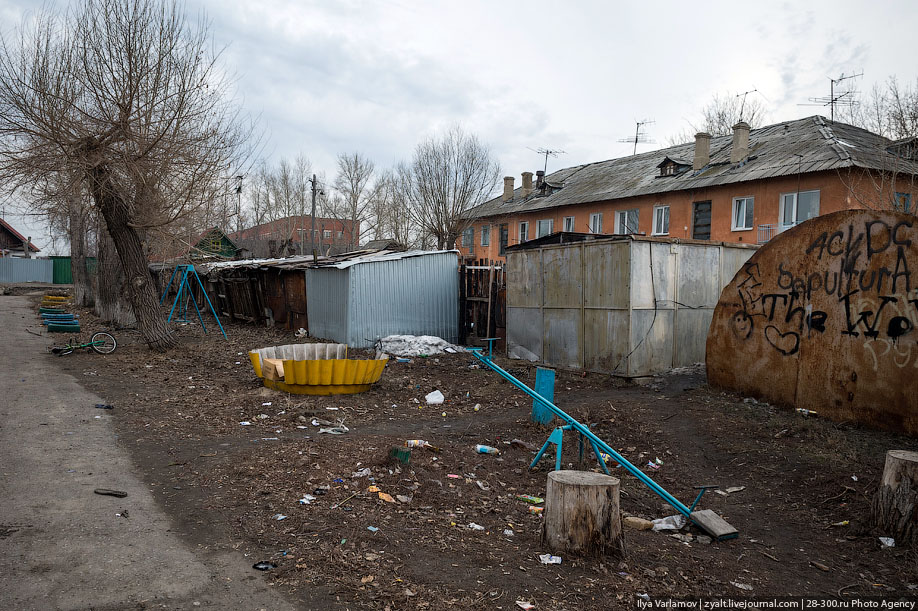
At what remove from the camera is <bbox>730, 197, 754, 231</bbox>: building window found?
67.6 feet

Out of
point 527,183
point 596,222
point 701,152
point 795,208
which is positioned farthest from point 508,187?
point 795,208

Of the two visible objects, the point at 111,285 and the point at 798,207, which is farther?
the point at 798,207

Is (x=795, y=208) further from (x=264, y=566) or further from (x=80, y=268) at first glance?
(x=80, y=268)

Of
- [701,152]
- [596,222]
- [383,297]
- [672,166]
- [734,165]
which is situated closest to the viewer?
[383,297]

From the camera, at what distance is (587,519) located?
13.1 ft

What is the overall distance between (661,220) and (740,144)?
3939mm

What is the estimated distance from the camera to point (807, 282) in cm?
790

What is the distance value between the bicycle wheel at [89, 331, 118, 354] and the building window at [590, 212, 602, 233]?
64.3 ft

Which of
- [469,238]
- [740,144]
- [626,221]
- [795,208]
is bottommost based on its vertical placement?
[469,238]

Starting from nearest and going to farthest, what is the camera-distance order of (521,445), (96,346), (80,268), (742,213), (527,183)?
(521,445) → (96,346) → (742,213) → (80,268) → (527,183)

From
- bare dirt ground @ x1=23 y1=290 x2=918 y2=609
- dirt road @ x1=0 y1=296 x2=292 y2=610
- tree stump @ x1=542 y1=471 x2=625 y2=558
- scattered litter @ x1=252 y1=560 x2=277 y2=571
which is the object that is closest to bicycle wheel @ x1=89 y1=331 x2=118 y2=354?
bare dirt ground @ x1=23 y1=290 x2=918 y2=609

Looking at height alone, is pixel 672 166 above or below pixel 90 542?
above

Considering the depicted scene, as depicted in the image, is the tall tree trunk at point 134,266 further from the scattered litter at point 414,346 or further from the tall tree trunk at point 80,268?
the tall tree trunk at point 80,268

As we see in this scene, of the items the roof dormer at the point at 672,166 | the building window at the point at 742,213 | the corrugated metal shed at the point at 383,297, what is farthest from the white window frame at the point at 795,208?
the corrugated metal shed at the point at 383,297
